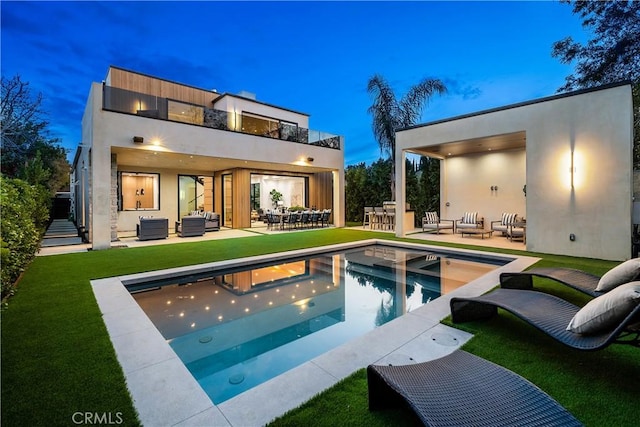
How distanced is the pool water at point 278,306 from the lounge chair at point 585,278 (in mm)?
1095

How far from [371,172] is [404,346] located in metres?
15.3

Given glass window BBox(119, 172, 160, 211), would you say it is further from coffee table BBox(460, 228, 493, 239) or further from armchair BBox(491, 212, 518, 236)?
armchair BBox(491, 212, 518, 236)

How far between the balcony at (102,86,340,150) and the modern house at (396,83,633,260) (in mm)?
6561

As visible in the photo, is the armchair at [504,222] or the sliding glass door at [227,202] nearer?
the armchair at [504,222]

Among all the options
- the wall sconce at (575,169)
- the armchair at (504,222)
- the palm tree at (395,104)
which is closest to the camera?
the wall sconce at (575,169)

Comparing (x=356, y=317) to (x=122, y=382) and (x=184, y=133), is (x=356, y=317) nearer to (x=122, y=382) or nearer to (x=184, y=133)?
(x=122, y=382)

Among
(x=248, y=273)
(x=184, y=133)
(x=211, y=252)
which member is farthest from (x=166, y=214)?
(x=248, y=273)

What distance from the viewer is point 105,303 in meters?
4.36

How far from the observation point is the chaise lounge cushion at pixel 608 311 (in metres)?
2.19

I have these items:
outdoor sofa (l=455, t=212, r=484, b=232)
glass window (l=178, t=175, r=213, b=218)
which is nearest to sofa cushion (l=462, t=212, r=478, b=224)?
outdoor sofa (l=455, t=212, r=484, b=232)

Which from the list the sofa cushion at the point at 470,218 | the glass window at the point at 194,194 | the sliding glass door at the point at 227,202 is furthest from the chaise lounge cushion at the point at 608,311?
the glass window at the point at 194,194
